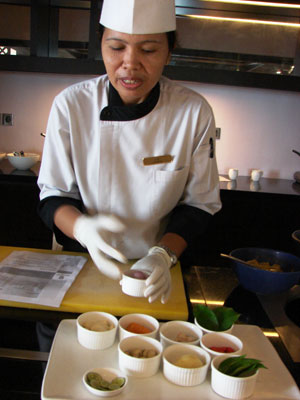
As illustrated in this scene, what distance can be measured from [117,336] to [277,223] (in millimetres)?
1859

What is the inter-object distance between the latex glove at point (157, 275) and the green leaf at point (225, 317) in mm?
144

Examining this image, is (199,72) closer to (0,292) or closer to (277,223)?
(277,223)

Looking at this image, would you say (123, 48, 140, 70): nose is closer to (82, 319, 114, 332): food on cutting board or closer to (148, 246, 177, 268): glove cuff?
(148, 246, 177, 268): glove cuff

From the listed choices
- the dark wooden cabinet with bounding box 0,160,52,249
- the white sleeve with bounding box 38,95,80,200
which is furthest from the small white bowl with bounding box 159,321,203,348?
the dark wooden cabinet with bounding box 0,160,52,249

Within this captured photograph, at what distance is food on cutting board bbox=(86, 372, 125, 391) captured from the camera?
2.38 ft

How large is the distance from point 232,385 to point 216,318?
0.21 meters

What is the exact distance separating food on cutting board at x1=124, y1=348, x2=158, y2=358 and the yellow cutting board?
0.74 feet

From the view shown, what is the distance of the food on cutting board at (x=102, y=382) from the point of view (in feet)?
2.38

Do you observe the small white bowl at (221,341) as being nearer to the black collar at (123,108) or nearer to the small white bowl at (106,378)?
the small white bowl at (106,378)

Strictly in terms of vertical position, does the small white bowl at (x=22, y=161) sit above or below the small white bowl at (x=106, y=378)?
above

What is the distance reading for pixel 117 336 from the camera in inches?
36.0

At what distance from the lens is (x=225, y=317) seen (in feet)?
3.09

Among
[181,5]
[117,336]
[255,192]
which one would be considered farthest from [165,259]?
[181,5]

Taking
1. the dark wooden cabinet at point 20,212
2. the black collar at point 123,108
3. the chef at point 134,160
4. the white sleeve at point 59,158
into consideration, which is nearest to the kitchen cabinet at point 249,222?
the dark wooden cabinet at point 20,212
